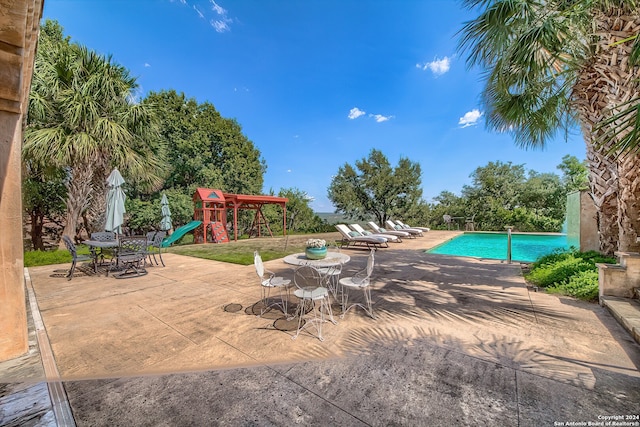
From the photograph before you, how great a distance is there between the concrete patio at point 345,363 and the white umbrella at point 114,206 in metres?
2.70

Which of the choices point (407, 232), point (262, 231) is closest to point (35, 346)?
point (407, 232)

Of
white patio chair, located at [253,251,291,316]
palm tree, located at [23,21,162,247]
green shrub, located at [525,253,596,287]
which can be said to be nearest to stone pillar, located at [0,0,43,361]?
white patio chair, located at [253,251,291,316]

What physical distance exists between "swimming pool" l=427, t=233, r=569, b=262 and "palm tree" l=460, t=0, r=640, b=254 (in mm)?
5359

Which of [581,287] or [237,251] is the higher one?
[581,287]

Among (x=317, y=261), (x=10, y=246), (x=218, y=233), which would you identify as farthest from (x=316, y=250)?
(x=218, y=233)

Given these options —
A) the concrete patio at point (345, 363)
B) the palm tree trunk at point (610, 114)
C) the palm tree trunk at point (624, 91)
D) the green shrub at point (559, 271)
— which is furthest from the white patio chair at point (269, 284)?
the palm tree trunk at point (624, 91)

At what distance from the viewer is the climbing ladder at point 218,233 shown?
13336mm

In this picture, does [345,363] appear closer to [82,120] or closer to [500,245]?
[82,120]

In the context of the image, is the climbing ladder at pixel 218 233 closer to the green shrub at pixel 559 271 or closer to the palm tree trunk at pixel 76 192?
the palm tree trunk at pixel 76 192

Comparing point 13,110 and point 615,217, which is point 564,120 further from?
point 13,110

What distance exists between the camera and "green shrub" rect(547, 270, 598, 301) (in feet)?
13.0

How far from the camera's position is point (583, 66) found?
197 inches

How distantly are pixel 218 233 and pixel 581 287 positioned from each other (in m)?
14.0

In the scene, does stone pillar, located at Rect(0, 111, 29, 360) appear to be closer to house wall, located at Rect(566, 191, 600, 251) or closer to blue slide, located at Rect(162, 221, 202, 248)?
blue slide, located at Rect(162, 221, 202, 248)
